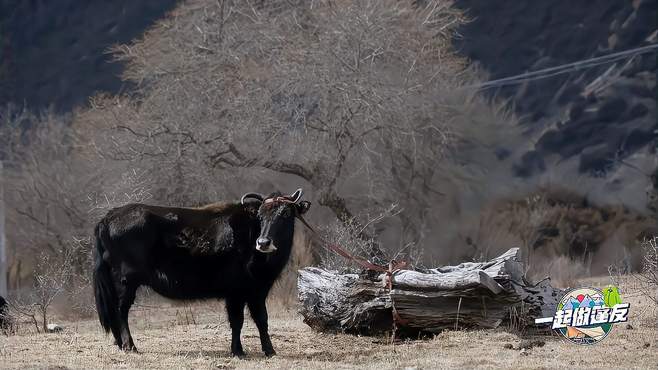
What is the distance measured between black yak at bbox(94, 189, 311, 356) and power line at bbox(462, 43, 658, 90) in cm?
1382

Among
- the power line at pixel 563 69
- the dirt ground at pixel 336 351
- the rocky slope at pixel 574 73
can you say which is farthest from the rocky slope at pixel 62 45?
the dirt ground at pixel 336 351

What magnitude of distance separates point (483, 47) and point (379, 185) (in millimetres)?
6556

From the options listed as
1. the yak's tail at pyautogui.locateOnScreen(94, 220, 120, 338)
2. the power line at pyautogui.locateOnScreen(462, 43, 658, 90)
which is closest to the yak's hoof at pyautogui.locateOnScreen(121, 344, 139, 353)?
the yak's tail at pyautogui.locateOnScreen(94, 220, 120, 338)

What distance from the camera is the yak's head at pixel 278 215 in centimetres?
1105

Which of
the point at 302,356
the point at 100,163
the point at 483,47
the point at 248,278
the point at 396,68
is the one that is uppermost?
the point at 483,47

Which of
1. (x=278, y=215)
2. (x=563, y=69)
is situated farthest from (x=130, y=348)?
(x=563, y=69)

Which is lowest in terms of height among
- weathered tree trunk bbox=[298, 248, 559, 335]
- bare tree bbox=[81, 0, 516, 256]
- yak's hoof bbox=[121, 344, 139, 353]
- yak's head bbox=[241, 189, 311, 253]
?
yak's hoof bbox=[121, 344, 139, 353]

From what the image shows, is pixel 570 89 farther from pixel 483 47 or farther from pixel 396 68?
pixel 396 68

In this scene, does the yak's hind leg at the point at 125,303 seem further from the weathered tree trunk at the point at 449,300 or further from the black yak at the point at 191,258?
the weathered tree trunk at the point at 449,300

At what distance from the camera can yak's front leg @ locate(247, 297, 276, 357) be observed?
11250 millimetres

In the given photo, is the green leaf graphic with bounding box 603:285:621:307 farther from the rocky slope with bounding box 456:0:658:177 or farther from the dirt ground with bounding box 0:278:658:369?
the rocky slope with bounding box 456:0:658:177

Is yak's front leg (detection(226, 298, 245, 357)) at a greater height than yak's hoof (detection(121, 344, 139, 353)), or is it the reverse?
yak's front leg (detection(226, 298, 245, 357))

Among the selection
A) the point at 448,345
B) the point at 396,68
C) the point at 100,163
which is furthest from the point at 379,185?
the point at 448,345

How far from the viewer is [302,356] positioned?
36.5 ft
